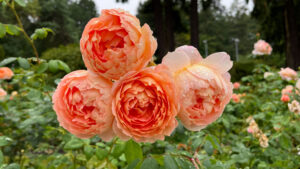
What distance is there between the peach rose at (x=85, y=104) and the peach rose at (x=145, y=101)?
23mm

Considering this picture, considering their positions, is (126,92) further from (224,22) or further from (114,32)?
(224,22)

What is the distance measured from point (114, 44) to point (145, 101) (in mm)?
113

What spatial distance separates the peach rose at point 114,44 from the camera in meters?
0.41

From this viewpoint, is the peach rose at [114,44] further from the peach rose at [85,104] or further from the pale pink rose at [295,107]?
the pale pink rose at [295,107]

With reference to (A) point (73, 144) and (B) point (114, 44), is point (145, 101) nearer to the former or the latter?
(B) point (114, 44)

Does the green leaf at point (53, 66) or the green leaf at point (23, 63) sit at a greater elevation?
the green leaf at point (23, 63)

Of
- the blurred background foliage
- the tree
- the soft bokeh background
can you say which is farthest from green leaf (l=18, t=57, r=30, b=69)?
the tree

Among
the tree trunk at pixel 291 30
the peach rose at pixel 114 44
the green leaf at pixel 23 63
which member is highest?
the peach rose at pixel 114 44

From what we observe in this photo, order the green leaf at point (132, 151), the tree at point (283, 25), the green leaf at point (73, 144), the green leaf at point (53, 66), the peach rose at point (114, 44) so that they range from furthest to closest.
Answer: the tree at point (283, 25), the green leaf at point (53, 66), the green leaf at point (73, 144), the green leaf at point (132, 151), the peach rose at point (114, 44)

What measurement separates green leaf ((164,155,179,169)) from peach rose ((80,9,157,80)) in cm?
19

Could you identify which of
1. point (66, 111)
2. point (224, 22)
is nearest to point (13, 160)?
point (66, 111)

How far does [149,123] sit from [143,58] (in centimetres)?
12

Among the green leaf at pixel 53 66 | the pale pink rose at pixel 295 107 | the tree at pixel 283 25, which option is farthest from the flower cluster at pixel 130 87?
the tree at pixel 283 25

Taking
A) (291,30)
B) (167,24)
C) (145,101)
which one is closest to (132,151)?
(145,101)
